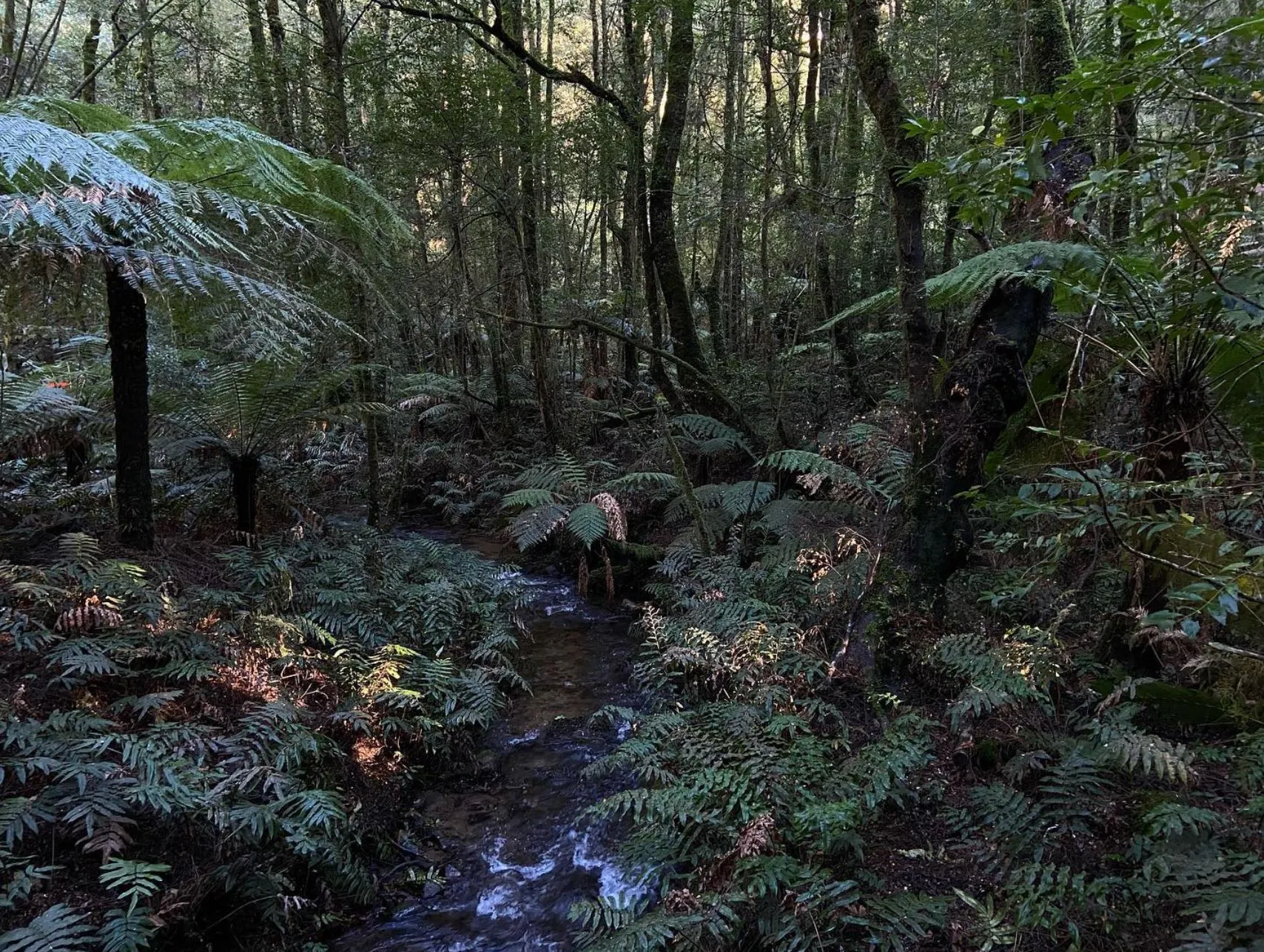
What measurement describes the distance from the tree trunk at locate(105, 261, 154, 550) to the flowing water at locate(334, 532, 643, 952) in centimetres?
237

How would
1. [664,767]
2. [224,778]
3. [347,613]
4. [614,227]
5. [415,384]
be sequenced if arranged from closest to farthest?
[224,778] < [664,767] < [347,613] < [415,384] < [614,227]

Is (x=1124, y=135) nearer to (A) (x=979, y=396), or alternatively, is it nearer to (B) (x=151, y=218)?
(A) (x=979, y=396)

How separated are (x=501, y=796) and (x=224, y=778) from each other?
1.50 meters

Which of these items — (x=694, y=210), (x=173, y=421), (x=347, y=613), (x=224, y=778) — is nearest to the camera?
(x=224, y=778)

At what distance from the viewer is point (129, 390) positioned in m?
3.44

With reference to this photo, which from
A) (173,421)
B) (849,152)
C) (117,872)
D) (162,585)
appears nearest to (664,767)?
(117,872)

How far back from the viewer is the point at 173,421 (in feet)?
15.2

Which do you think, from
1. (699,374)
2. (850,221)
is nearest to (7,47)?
(699,374)

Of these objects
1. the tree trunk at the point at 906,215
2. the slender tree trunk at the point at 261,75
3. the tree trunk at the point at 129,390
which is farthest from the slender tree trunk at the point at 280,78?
the tree trunk at the point at 906,215

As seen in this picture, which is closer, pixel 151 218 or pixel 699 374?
pixel 151 218

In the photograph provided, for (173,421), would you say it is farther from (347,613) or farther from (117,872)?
(117,872)

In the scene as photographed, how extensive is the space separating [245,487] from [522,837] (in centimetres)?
313

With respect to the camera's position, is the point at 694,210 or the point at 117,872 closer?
the point at 117,872

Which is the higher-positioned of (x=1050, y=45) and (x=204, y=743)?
(x=1050, y=45)
